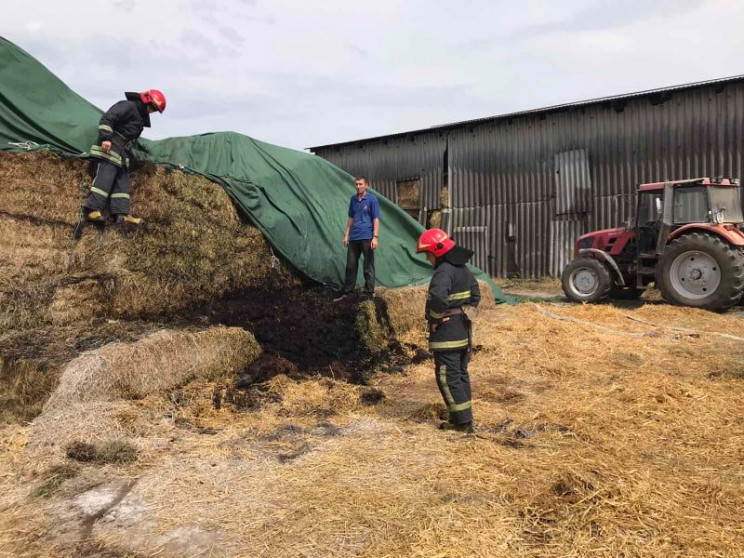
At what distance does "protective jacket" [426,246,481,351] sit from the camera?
454 cm

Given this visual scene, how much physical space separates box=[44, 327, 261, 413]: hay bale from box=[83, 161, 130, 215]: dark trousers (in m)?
1.85

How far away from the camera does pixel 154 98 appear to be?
22.0 feet

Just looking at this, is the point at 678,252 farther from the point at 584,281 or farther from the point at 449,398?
the point at 449,398

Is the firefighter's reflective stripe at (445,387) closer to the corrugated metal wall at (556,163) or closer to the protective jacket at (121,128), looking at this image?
the protective jacket at (121,128)

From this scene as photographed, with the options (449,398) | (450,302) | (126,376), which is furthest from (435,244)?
(126,376)

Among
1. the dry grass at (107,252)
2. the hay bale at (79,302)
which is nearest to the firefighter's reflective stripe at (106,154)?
the dry grass at (107,252)

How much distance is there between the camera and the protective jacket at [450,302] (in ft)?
14.9

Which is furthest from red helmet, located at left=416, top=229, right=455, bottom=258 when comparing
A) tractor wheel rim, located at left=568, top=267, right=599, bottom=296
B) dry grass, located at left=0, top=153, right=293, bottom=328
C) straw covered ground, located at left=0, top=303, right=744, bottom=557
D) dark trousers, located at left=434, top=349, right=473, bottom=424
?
tractor wheel rim, located at left=568, top=267, right=599, bottom=296

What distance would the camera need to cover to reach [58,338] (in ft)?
17.4

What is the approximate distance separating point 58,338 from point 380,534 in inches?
149

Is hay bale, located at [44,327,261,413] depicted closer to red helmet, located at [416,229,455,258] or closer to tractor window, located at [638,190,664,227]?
red helmet, located at [416,229,455,258]

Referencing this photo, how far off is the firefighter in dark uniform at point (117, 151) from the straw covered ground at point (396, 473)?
239 centimetres

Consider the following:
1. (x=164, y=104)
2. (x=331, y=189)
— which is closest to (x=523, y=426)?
(x=164, y=104)

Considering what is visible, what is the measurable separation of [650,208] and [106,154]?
881 centimetres
